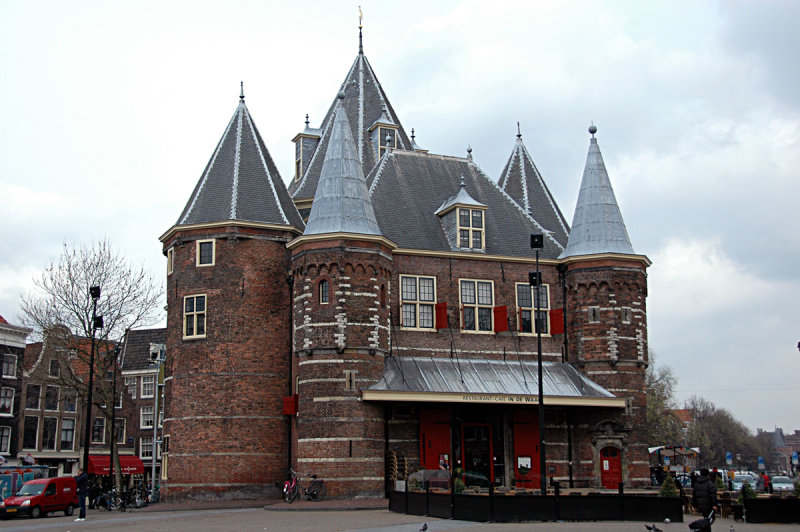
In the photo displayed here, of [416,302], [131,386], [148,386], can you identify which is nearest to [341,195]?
[416,302]

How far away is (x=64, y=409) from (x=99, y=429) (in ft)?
12.9

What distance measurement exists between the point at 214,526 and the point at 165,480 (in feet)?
38.4

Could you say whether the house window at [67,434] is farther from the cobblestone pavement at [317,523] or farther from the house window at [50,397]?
the cobblestone pavement at [317,523]

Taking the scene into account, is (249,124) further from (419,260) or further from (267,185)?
(419,260)

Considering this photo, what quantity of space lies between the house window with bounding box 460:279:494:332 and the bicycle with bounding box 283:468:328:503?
878 cm

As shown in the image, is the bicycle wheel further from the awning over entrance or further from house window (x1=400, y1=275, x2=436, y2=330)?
house window (x1=400, y1=275, x2=436, y2=330)

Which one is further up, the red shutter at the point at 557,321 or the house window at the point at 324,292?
the house window at the point at 324,292

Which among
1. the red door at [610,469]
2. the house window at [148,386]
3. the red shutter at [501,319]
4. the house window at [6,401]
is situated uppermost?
the red shutter at [501,319]

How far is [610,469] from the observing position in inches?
1313

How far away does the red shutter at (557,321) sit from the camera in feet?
115

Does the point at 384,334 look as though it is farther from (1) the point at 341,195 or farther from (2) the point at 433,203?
(2) the point at 433,203

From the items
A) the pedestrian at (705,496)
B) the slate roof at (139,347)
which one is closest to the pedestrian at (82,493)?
the pedestrian at (705,496)

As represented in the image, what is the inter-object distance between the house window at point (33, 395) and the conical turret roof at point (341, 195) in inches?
1170

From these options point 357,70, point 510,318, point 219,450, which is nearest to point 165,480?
point 219,450
